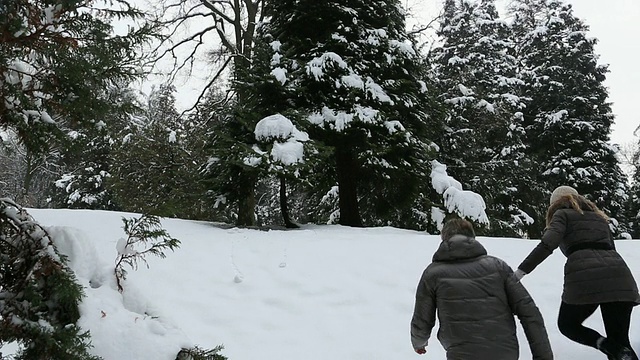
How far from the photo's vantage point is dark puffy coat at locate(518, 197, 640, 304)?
385 cm

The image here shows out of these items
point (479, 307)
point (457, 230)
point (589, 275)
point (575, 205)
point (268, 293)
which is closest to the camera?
point (479, 307)

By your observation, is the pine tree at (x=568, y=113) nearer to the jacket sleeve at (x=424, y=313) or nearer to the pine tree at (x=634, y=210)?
the pine tree at (x=634, y=210)

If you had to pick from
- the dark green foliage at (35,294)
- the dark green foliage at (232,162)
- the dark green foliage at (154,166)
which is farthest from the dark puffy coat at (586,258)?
the dark green foliage at (154,166)

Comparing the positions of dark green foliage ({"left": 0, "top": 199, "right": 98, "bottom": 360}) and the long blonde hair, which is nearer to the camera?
dark green foliage ({"left": 0, "top": 199, "right": 98, "bottom": 360})

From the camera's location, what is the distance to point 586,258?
3984 mm

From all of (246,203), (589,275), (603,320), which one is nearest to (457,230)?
(589,275)

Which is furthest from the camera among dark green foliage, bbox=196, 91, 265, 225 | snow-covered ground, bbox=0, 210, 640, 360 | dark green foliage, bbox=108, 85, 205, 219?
dark green foliage, bbox=108, 85, 205, 219

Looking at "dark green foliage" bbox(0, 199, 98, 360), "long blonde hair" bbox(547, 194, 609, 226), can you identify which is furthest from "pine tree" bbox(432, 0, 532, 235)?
"dark green foliage" bbox(0, 199, 98, 360)

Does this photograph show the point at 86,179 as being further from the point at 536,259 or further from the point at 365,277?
the point at 536,259

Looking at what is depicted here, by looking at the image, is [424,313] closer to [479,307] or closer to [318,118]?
[479,307]

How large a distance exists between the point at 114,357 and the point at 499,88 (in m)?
20.4

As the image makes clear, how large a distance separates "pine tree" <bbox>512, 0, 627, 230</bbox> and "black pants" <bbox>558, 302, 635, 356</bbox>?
16.0 meters

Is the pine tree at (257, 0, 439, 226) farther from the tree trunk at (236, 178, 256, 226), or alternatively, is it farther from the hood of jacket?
the hood of jacket

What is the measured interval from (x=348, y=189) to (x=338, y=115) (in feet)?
6.80
